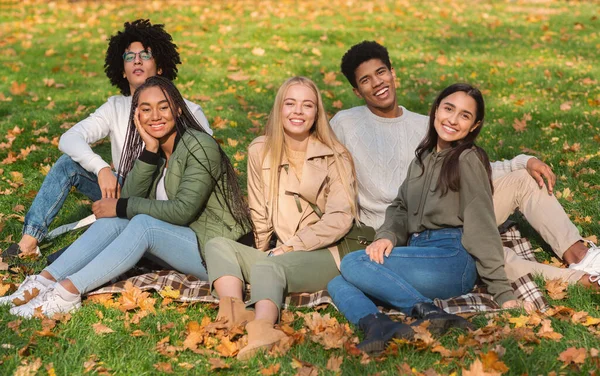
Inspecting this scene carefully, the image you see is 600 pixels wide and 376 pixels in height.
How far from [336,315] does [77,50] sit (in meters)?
9.77

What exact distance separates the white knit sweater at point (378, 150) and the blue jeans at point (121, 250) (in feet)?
4.33

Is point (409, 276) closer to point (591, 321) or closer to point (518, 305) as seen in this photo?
point (518, 305)

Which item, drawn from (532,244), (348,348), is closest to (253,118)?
(532,244)

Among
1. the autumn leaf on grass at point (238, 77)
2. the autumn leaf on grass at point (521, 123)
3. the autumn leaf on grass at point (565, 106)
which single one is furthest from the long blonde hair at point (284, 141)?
the autumn leaf on grass at point (238, 77)

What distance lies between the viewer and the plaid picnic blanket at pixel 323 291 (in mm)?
4062

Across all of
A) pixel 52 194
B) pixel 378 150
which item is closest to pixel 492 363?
pixel 378 150

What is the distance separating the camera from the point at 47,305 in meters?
4.11

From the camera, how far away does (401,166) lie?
5082 mm

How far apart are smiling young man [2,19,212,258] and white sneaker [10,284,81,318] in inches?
35.6

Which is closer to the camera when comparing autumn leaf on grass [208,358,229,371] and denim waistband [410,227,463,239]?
autumn leaf on grass [208,358,229,371]

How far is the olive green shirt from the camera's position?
402 cm

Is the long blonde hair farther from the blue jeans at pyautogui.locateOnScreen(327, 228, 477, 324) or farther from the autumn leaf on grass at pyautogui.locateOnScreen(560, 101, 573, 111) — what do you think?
the autumn leaf on grass at pyautogui.locateOnScreen(560, 101, 573, 111)

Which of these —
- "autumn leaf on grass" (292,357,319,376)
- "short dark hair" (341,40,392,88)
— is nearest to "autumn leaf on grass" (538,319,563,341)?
"autumn leaf on grass" (292,357,319,376)

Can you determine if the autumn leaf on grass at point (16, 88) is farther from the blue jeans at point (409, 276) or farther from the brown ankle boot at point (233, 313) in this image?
the blue jeans at point (409, 276)
